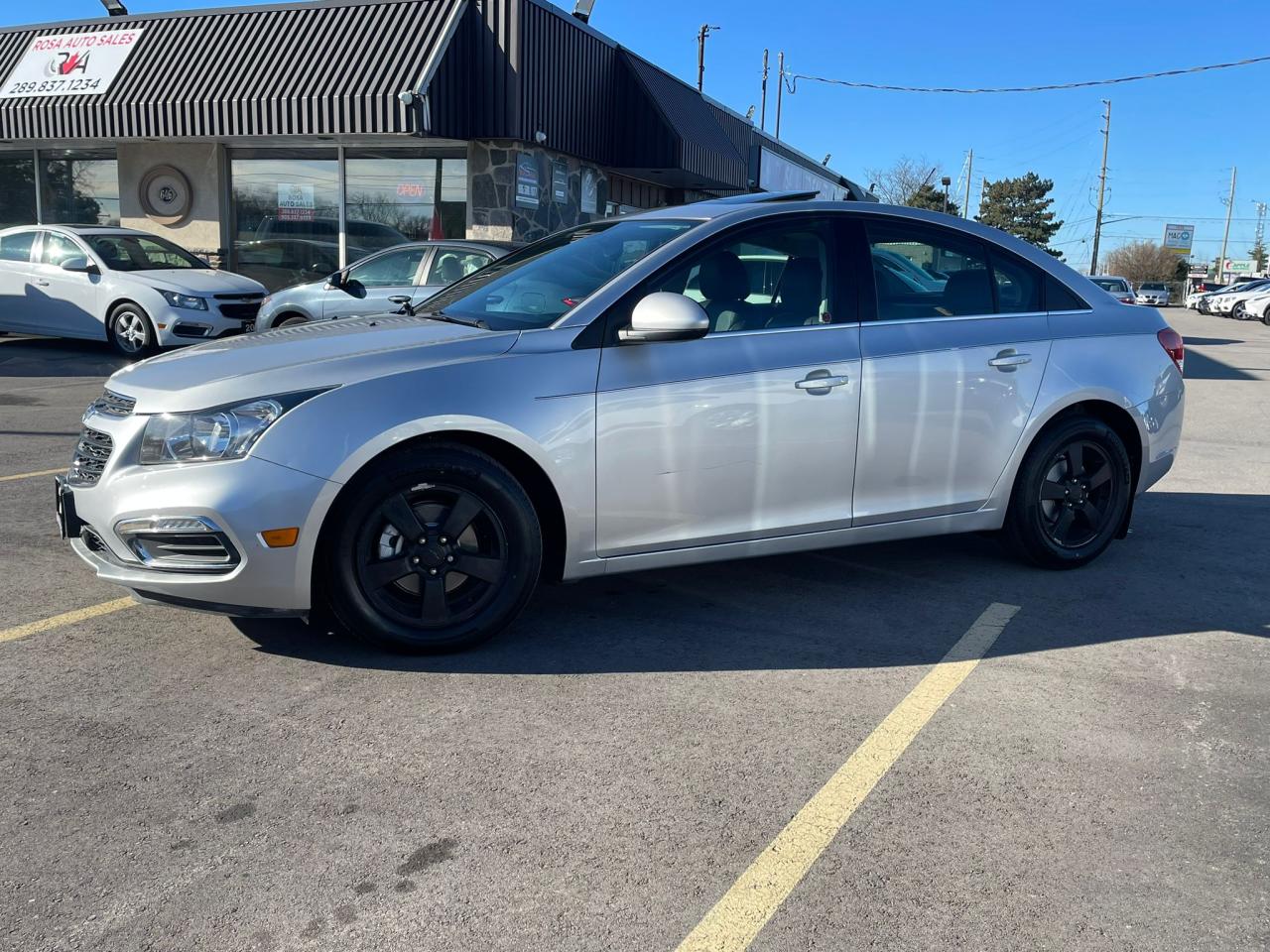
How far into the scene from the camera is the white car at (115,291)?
13.3 metres

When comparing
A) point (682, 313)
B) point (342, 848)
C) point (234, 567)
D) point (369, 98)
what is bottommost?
point (342, 848)

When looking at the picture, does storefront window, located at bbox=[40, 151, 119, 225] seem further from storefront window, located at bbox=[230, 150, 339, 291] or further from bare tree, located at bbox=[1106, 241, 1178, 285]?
bare tree, located at bbox=[1106, 241, 1178, 285]

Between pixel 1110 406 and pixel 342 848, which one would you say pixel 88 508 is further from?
pixel 1110 406

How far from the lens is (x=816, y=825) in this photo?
9.61ft

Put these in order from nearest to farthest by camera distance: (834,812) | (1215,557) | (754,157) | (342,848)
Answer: (342,848), (834,812), (1215,557), (754,157)

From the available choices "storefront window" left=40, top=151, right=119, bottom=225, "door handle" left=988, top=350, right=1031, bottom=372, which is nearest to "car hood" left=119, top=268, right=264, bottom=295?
"storefront window" left=40, top=151, right=119, bottom=225

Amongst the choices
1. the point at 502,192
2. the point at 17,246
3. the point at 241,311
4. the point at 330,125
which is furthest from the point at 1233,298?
the point at 17,246

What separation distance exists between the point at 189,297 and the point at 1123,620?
11.7 meters

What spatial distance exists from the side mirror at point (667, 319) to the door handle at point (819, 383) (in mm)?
547

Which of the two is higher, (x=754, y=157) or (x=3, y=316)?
(x=754, y=157)

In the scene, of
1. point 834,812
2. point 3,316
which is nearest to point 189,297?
point 3,316

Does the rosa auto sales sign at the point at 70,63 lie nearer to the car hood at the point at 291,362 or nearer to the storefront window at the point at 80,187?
the storefront window at the point at 80,187

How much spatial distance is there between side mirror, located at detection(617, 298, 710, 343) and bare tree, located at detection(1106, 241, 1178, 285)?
105m

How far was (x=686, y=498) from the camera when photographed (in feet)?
14.0
